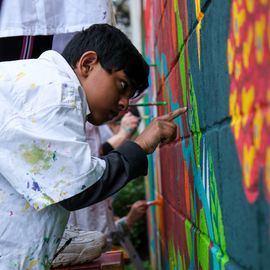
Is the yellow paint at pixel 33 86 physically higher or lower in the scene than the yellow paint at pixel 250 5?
lower

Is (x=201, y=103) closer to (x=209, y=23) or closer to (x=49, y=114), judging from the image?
(x=209, y=23)

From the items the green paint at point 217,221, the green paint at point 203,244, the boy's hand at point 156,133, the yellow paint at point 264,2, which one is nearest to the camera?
the yellow paint at point 264,2

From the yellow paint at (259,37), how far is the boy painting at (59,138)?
2.50ft

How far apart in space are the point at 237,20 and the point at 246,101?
0.18 m

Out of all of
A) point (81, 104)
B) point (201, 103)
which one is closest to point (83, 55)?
point (81, 104)

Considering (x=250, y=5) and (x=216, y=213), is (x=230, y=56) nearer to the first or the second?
(x=250, y=5)

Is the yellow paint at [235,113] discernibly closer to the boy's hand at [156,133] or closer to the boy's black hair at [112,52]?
the boy's hand at [156,133]

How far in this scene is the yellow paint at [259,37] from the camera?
40.0 inches

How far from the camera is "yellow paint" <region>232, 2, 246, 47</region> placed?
3.79 ft

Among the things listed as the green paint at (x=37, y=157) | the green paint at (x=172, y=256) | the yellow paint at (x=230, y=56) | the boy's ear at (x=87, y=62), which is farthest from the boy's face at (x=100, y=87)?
the green paint at (x=172, y=256)

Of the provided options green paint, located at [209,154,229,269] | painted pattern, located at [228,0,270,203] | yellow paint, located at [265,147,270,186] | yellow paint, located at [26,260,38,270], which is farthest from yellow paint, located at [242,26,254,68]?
yellow paint, located at [26,260,38,270]

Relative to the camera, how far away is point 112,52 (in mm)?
2010

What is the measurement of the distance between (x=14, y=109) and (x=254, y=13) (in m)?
0.92

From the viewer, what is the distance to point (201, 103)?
177cm
